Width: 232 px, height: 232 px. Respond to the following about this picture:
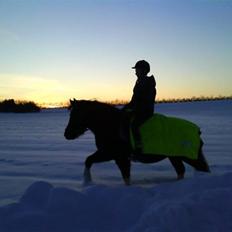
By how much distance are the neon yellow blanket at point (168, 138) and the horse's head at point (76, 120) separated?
88 cm

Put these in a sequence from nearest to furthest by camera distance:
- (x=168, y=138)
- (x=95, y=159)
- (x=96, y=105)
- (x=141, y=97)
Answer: (x=141, y=97) → (x=168, y=138) → (x=95, y=159) → (x=96, y=105)

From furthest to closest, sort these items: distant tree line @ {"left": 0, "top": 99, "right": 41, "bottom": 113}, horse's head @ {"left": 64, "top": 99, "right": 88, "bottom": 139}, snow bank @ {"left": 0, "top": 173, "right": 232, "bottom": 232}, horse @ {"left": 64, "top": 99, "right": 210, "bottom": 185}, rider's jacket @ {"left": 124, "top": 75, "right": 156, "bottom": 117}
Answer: distant tree line @ {"left": 0, "top": 99, "right": 41, "bottom": 113}, horse's head @ {"left": 64, "top": 99, "right": 88, "bottom": 139}, horse @ {"left": 64, "top": 99, "right": 210, "bottom": 185}, rider's jacket @ {"left": 124, "top": 75, "right": 156, "bottom": 117}, snow bank @ {"left": 0, "top": 173, "right": 232, "bottom": 232}

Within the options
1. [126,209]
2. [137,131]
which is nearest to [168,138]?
[137,131]

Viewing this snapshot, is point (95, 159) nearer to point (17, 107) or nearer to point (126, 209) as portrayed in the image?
point (126, 209)

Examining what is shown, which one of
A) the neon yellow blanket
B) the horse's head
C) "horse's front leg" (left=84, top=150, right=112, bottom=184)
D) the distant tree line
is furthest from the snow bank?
the distant tree line

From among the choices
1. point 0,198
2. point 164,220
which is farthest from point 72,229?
point 0,198

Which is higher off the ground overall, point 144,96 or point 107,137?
point 144,96

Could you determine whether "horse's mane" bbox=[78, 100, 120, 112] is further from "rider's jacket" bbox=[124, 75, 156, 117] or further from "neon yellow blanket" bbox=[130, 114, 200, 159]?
"neon yellow blanket" bbox=[130, 114, 200, 159]

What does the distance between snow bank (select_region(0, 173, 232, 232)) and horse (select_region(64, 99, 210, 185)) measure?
1.70m

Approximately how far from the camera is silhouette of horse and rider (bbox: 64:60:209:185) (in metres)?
6.89

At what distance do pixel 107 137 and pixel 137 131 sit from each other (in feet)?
1.66

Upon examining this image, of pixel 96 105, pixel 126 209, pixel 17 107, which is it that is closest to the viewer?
pixel 126 209

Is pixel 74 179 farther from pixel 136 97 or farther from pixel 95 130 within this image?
pixel 136 97

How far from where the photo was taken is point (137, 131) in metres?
6.91
